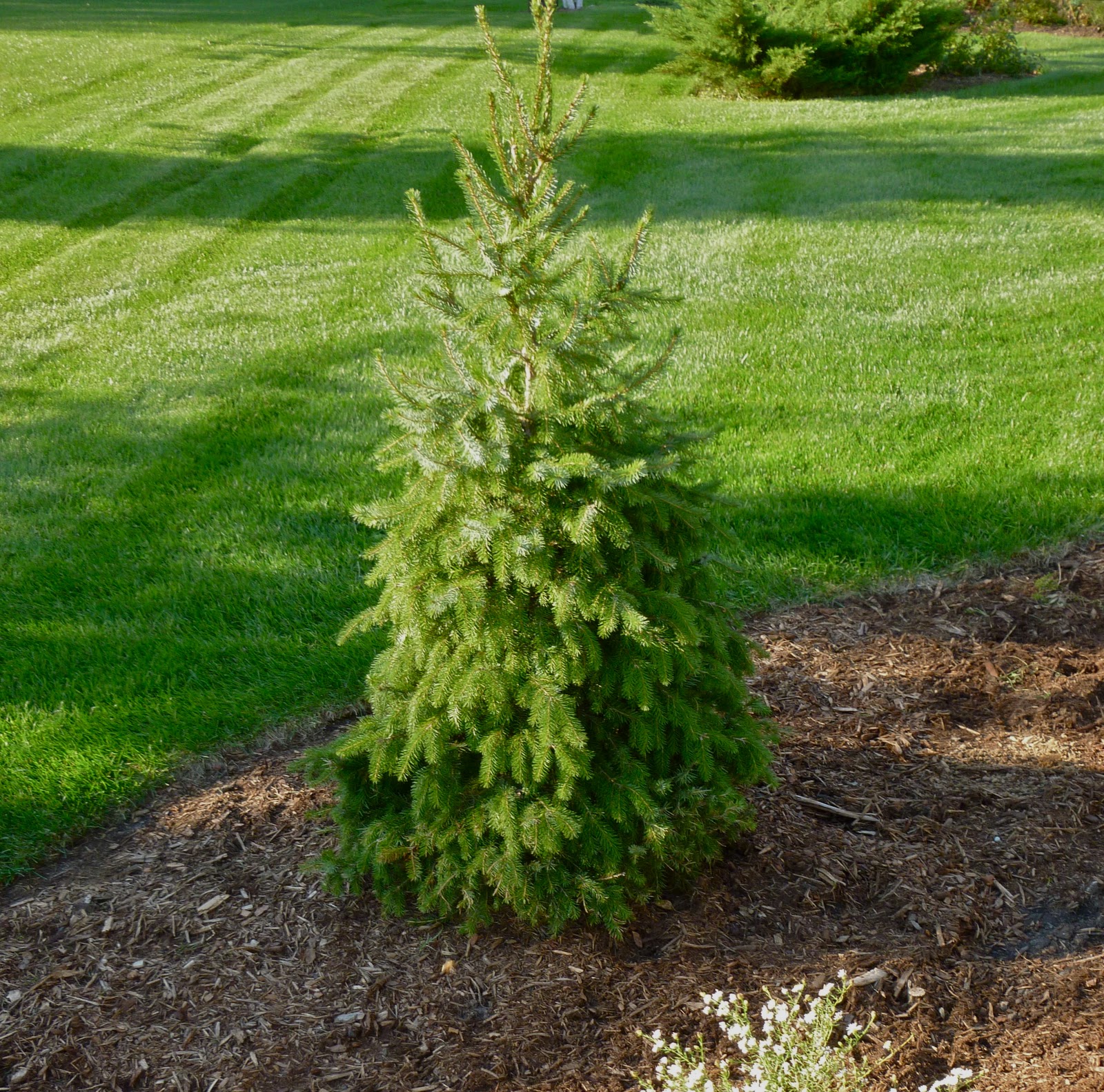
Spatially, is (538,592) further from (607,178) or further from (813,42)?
(813,42)

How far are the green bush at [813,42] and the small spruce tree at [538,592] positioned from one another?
1530 cm

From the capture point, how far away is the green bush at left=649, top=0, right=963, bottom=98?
53.9ft

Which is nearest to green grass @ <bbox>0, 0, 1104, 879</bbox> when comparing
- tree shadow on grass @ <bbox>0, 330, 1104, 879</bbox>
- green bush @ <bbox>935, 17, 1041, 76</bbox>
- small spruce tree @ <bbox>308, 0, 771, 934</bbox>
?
tree shadow on grass @ <bbox>0, 330, 1104, 879</bbox>

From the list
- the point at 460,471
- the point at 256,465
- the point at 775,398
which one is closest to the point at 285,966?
the point at 460,471

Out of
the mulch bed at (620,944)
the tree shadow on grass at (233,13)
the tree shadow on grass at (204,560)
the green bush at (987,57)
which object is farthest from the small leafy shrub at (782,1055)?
the tree shadow on grass at (233,13)

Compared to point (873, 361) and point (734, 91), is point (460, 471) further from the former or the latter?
point (734, 91)

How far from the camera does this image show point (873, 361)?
748cm

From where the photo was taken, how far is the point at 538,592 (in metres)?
2.87

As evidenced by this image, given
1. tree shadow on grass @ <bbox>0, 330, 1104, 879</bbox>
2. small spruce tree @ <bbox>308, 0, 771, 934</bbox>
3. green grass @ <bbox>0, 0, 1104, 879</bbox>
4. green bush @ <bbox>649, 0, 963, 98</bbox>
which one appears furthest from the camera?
green bush @ <bbox>649, 0, 963, 98</bbox>

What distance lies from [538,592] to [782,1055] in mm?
1267

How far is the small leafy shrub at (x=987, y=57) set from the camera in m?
18.5

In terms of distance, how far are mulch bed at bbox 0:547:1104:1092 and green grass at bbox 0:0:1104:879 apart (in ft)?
2.12

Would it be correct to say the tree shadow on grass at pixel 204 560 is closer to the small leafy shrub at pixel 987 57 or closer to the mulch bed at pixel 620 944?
the mulch bed at pixel 620 944

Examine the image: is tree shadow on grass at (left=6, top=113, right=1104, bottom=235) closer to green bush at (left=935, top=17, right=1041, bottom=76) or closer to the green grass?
the green grass
